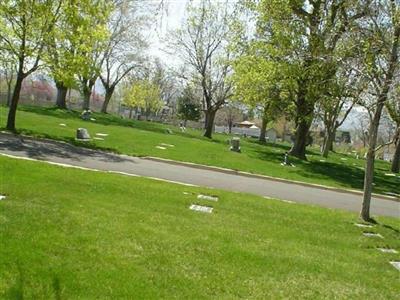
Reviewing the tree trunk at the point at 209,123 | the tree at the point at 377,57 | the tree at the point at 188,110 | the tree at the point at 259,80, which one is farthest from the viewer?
the tree at the point at 188,110

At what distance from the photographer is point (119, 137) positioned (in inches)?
854

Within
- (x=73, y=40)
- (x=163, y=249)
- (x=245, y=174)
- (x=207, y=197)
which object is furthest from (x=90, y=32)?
(x=163, y=249)

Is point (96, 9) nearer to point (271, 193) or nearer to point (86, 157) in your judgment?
point (86, 157)

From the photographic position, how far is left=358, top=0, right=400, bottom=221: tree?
416 inches

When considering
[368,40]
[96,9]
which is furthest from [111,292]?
[96,9]

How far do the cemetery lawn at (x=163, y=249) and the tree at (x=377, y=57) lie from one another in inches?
95.5

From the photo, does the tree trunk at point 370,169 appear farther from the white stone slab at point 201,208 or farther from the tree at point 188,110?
the tree at point 188,110

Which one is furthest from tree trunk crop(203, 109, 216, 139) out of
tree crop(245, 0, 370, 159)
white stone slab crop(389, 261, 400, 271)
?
white stone slab crop(389, 261, 400, 271)

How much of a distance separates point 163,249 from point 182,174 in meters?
8.99

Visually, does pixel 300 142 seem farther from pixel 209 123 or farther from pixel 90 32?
pixel 90 32

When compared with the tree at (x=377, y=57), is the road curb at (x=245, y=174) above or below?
below

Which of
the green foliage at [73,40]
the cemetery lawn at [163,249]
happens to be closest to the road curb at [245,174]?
the green foliage at [73,40]

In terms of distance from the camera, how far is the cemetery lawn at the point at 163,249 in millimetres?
4855

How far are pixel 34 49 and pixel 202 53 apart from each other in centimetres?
2062
